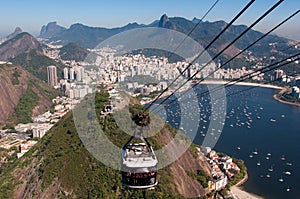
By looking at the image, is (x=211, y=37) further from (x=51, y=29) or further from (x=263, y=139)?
(x=51, y=29)

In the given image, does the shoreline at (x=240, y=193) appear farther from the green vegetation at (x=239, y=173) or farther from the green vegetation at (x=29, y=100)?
the green vegetation at (x=29, y=100)

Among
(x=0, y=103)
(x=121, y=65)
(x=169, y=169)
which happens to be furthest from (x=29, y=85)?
(x=169, y=169)

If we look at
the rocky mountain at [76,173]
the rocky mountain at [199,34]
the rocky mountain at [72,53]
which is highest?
the rocky mountain at [199,34]

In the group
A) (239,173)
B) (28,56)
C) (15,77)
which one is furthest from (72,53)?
(239,173)

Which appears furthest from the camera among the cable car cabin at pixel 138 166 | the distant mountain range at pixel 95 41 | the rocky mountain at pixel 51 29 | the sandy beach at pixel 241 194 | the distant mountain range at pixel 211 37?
the rocky mountain at pixel 51 29

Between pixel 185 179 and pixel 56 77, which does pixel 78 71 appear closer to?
pixel 56 77

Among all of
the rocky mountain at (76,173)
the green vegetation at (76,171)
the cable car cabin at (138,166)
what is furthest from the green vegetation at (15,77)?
the cable car cabin at (138,166)

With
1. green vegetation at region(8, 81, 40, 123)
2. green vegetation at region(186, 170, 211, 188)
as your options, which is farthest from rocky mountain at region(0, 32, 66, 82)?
green vegetation at region(186, 170, 211, 188)

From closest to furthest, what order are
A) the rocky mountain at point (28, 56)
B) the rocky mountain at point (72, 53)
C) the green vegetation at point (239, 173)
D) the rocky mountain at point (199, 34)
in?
1. the green vegetation at point (239, 173)
2. the rocky mountain at point (28, 56)
3. the rocky mountain at point (72, 53)
4. the rocky mountain at point (199, 34)

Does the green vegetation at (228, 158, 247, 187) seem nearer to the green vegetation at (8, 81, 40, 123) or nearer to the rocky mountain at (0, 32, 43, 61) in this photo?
the green vegetation at (8, 81, 40, 123)
